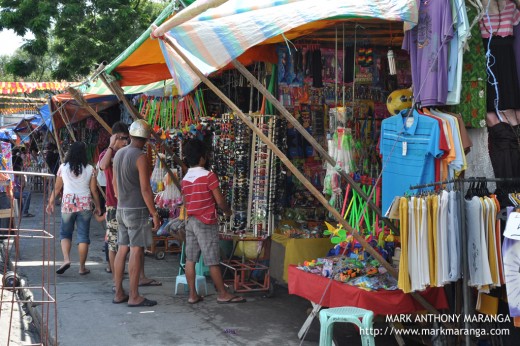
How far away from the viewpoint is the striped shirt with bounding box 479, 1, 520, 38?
15.4 ft

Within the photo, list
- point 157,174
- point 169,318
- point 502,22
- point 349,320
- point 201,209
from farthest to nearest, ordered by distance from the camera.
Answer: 1. point 157,174
2. point 201,209
3. point 169,318
4. point 502,22
5. point 349,320

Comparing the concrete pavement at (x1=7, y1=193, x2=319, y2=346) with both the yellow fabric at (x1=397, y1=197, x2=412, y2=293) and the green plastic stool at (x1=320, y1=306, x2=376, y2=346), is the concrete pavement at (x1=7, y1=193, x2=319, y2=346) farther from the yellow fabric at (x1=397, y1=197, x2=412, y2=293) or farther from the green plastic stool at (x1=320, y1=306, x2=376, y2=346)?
the yellow fabric at (x1=397, y1=197, x2=412, y2=293)

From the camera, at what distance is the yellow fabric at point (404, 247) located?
4414mm

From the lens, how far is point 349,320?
4.36 m

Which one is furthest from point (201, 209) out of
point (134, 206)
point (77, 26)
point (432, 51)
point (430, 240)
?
point (77, 26)

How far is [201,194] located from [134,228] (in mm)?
784

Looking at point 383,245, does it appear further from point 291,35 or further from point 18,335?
point 18,335

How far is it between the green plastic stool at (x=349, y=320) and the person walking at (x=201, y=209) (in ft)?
7.49

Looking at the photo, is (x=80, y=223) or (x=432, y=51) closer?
(x=432, y=51)

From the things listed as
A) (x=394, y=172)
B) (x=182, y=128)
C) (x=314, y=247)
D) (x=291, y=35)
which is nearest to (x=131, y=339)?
(x=314, y=247)

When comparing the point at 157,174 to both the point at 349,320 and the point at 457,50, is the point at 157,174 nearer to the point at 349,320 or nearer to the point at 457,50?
the point at 349,320

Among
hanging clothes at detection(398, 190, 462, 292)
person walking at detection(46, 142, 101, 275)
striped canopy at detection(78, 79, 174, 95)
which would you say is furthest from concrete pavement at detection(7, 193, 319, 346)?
striped canopy at detection(78, 79, 174, 95)

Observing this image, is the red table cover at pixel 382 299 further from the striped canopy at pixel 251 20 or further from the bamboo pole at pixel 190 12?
the bamboo pole at pixel 190 12

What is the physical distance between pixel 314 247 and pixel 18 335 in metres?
3.10
